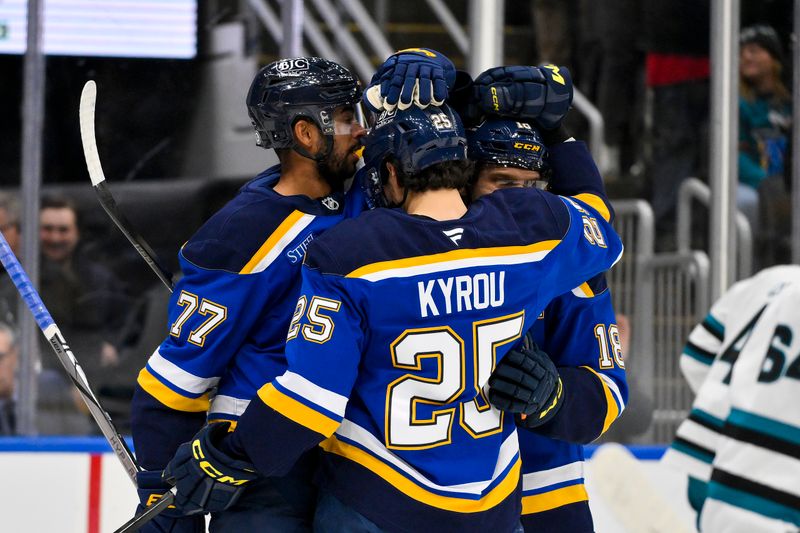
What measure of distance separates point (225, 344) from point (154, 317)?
1733 millimetres

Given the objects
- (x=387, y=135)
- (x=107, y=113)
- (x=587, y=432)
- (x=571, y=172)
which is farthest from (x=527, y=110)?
(x=107, y=113)

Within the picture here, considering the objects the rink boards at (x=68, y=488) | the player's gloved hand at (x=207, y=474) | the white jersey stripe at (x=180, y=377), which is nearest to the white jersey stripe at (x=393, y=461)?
the player's gloved hand at (x=207, y=474)

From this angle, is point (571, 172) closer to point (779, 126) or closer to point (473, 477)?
point (473, 477)

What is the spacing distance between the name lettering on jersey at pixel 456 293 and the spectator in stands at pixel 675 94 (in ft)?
7.05

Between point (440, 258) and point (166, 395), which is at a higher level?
point (440, 258)

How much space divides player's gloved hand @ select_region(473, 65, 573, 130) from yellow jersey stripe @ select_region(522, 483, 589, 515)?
59 centimetres

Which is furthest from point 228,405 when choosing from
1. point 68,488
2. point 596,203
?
point 68,488

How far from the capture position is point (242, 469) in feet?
5.47

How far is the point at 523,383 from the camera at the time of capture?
1688 mm

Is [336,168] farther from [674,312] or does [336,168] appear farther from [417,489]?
[674,312]

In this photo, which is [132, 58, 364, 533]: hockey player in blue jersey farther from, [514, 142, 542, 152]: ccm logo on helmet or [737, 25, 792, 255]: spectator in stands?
[737, 25, 792, 255]: spectator in stands

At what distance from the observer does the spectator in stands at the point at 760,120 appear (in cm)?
368

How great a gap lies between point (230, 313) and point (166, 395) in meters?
0.18

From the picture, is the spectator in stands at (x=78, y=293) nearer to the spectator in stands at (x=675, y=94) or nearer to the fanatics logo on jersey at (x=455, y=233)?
the spectator in stands at (x=675, y=94)
